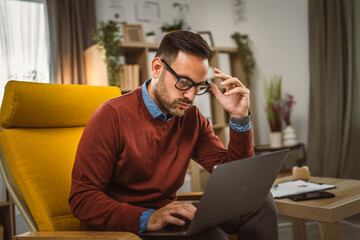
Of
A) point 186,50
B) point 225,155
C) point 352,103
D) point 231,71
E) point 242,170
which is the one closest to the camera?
point 242,170

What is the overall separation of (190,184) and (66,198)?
78.6 inches

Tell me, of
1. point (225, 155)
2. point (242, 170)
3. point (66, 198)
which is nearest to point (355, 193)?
point (225, 155)

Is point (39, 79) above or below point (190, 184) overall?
above

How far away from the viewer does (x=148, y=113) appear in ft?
4.41

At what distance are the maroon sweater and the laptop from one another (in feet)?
0.61

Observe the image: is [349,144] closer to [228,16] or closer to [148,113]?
[228,16]

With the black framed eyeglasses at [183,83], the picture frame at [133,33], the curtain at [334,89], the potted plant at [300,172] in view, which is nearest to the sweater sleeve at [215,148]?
the black framed eyeglasses at [183,83]

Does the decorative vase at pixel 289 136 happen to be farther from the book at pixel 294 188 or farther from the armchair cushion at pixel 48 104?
the armchair cushion at pixel 48 104

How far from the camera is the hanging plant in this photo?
3.79 meters

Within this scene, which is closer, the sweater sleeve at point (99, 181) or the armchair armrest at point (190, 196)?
the sweater sleeve at point (99, 181)

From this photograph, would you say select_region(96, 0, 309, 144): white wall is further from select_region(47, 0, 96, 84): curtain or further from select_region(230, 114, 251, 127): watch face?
select_region(230, 114, 251, 127): watch face

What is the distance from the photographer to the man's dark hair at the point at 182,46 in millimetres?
1290

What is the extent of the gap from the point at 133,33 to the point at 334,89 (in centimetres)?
189

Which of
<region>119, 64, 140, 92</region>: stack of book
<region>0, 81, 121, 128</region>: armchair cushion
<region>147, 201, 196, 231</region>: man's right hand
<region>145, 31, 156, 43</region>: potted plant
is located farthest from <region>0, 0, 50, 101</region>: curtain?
<region>147, 201, 196, 231</region>: man's right hand
